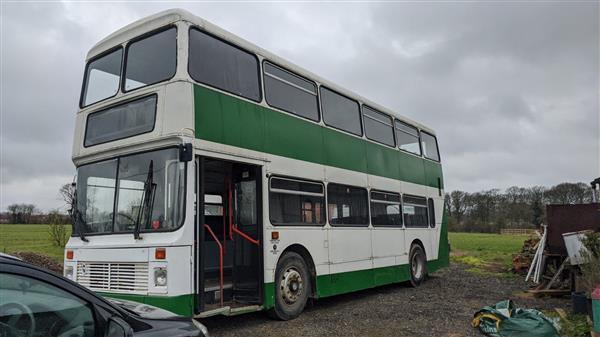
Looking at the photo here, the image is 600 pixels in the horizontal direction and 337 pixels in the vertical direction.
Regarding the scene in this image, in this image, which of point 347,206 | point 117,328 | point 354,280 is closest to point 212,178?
point 347,206

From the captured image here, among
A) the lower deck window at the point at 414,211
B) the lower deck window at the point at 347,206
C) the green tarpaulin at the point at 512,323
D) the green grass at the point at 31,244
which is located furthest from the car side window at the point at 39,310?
the green grass at the point at 31,244

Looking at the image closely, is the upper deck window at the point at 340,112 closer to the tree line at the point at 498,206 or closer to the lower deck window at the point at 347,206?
the lower deck window at the point at 347,206

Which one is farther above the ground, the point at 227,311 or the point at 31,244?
the point at 31,244

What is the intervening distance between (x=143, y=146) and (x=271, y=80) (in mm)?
2775

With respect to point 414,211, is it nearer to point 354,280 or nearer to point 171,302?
point 354,280

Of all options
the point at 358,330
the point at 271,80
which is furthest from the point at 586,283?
the point at 271,80

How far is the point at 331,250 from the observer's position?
364 inches

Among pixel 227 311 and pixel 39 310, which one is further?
pixel 227 311

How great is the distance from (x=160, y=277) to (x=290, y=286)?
2.69 metres

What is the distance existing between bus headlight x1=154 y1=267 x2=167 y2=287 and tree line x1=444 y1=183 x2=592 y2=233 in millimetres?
52088

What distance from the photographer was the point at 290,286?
8102 millimetres

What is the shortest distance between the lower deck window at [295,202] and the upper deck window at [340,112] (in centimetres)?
162

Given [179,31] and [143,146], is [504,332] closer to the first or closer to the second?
[143,146]

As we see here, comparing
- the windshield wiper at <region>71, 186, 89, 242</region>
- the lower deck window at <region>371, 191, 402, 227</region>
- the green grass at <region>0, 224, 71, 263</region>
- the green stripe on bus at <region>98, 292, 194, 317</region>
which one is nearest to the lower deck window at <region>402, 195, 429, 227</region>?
the lower deck window at <region>371, 191, 402, 227</region>
